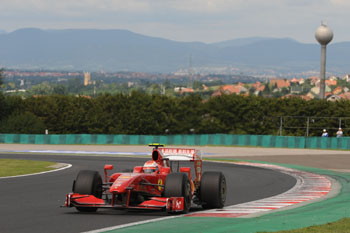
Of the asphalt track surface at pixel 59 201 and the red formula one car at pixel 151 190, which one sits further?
the red formula one car at pixel 151 190

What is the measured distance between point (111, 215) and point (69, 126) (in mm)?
90352

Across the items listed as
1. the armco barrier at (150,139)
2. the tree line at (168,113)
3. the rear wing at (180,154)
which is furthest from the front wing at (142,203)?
the tree line at (168,113)

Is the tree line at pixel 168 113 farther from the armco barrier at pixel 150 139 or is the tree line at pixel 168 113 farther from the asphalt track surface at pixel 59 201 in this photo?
the asphalt track surface at pixel 59 201

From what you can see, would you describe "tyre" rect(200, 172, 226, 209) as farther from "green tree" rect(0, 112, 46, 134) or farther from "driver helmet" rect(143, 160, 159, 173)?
"green tree" rect(0, 112, 46, 134)

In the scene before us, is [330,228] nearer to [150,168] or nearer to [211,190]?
[211,190]

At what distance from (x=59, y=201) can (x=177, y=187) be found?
513 centimetres

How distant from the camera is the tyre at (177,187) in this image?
50.1ft

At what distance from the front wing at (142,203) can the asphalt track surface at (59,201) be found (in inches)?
9.8

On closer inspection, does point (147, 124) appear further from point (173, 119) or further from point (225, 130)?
point (225, 130)

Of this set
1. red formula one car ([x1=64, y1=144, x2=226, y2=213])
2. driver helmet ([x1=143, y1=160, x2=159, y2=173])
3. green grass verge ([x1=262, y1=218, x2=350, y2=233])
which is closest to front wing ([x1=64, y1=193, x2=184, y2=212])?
red formula one car ([x1=64, y1=144, x2=226, y2=213])

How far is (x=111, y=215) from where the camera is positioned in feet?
50.5

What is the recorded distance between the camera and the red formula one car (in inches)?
591

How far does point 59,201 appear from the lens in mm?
19078

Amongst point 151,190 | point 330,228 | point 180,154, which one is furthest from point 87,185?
point 330,228
